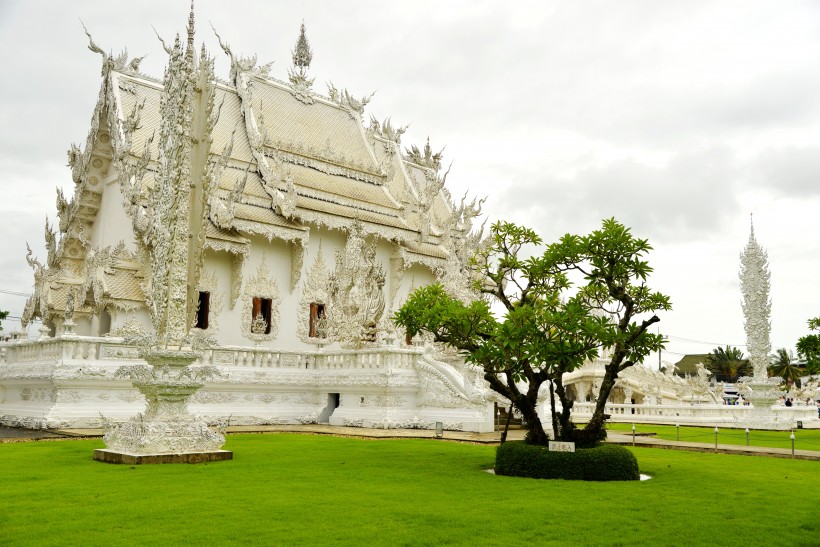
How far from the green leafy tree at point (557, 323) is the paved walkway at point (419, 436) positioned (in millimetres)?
4107

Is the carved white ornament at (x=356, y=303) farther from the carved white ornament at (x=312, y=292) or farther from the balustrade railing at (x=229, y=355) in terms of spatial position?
the carved white ornament at (x=312, y=292)

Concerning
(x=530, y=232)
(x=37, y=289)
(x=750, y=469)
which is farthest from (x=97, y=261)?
(x=750, y=469)

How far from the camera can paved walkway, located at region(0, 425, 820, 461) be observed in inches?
469

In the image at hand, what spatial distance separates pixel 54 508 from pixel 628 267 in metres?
6.26

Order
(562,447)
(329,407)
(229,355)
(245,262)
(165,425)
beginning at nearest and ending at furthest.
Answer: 1. (562,447)
2. (165,425)
3. (229,355)
4. (329,407)
5. (245,262)

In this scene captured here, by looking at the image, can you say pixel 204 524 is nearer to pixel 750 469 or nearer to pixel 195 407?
pixel 750 469

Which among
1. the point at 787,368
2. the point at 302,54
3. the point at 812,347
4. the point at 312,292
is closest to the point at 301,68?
the point at 302,54

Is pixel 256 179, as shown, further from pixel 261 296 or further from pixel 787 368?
pixel 787 368

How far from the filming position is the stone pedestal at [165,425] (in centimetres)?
866

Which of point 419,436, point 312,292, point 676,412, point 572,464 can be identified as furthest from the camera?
point 676,412

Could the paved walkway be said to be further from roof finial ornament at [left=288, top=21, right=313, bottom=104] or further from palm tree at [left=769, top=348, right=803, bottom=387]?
palm tree at [left=769, top=348, right=803, bottom=387]

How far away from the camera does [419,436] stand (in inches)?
547

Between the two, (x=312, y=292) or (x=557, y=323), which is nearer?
(x=557, y=323)

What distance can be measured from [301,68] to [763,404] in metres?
18.6
